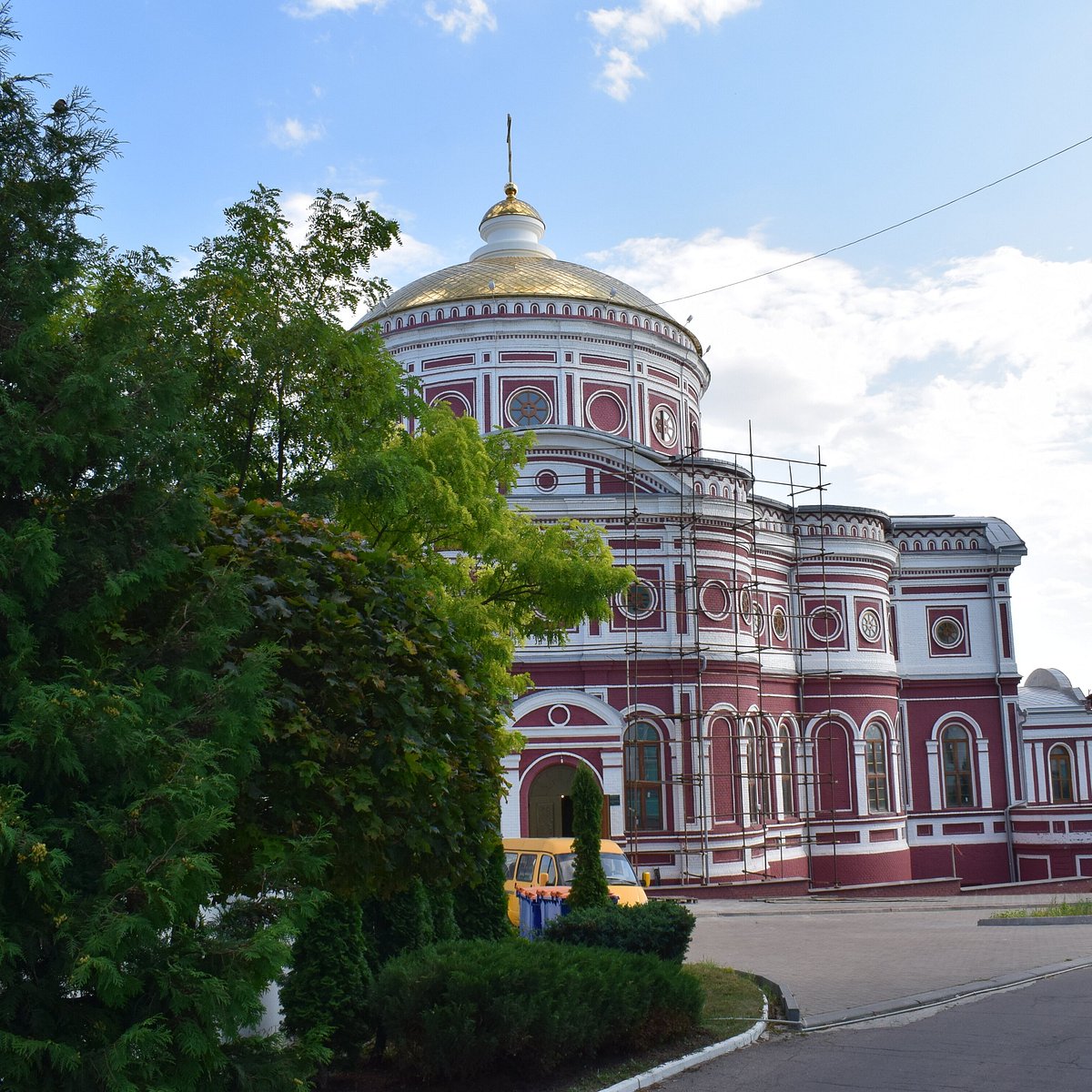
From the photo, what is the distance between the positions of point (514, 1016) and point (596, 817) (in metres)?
6.78

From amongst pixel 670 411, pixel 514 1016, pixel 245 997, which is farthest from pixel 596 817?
pixel 670 411

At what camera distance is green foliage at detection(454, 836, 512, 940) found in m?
12.6

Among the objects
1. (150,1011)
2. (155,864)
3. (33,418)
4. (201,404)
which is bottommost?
(150,1011)

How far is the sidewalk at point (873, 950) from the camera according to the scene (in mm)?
12984

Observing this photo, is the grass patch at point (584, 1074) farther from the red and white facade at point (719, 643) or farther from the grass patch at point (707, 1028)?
the red and white facade at point (719, 643)

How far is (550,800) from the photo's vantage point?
28.9m

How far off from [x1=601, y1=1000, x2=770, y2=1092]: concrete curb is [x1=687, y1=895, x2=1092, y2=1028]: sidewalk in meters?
0.82

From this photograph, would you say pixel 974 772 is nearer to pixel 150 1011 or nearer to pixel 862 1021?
pixel 862 1021

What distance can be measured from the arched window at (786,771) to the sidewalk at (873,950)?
594 centimetres

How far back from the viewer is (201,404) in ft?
38.7

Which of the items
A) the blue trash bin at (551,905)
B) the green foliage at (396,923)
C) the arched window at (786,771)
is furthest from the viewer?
the arched window at (786,771)

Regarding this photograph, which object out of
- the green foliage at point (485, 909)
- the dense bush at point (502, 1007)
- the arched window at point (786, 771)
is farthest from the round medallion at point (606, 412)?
the dense bush at point (502, 1007)

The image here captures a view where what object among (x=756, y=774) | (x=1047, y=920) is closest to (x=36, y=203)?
(x=1047, y=920)

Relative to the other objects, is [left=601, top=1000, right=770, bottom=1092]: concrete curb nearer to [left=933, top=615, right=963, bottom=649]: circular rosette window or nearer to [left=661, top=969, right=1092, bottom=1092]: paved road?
[left=661, top=969, right=1092, bottom=1092]: paved road
